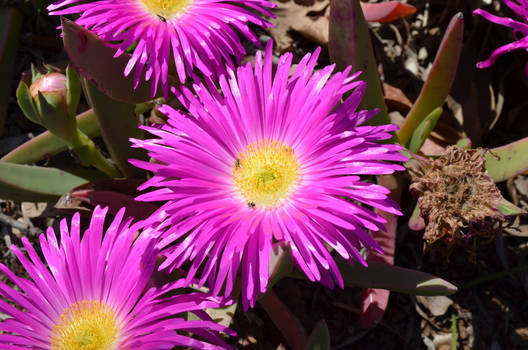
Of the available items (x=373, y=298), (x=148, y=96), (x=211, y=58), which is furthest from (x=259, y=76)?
(x=373, y=298)

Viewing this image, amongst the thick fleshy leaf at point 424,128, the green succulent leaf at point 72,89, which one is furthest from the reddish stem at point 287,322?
the green succulent leaf at point 72,89

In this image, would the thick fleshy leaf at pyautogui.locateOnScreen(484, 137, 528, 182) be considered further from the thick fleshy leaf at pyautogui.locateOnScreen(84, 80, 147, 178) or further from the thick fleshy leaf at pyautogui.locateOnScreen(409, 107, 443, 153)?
the thick fleshy leaf at pyautogui.locateOnScreen(84, 80, 147, 178)

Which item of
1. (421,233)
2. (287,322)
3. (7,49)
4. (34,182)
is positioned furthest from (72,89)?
(421,233)

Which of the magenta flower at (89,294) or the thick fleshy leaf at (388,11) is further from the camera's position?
the thick fleshy leaf at (388,11)

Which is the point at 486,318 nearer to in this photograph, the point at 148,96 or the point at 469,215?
the point at 469,215

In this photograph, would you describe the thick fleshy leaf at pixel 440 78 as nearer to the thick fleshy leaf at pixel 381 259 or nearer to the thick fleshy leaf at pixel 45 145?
the thick fleshy leaf at pixel 381 259

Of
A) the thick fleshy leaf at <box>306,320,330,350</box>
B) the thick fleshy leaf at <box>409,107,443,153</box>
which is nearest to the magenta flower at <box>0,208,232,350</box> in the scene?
the thick fleshy leaf at <box>306,320,330,350</box>

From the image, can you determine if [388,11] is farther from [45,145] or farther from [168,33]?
[45,145]
